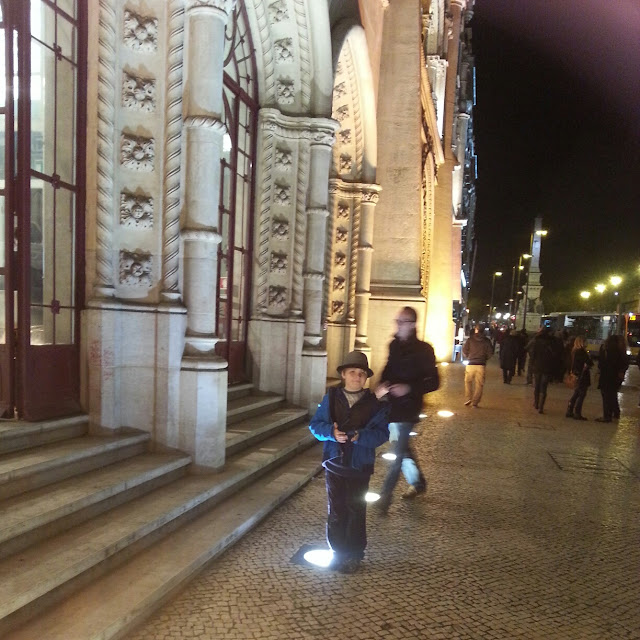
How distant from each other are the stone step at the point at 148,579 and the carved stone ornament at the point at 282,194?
4503mm

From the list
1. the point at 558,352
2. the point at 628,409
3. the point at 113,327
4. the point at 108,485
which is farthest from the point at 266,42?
the point at 628,409

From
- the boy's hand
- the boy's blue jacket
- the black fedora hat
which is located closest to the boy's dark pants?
the boy's blue jacket

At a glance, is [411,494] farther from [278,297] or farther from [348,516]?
[278,297]

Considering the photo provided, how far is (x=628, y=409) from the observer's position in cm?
1248

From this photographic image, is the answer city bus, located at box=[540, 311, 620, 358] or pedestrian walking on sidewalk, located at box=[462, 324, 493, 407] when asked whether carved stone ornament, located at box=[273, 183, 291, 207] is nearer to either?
pedestrian walking on sidewalk, located at box=[462, 324, 493, 407]

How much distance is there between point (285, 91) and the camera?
26.2 feet

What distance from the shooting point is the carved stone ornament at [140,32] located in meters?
4.98

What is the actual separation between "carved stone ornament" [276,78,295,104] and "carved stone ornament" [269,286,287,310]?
2.75 meters

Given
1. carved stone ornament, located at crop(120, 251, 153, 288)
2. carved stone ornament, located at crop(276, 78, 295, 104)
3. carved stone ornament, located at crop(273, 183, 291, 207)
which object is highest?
carved stone ornament, located at crop(276, 78, 295, 104)

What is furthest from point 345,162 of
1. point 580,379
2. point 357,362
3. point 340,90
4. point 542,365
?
point 357,362

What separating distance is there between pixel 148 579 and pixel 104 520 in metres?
0.68

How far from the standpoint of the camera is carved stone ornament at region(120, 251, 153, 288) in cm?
510

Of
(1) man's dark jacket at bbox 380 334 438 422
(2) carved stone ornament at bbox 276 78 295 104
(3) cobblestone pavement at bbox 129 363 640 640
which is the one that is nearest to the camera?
(3) cobblestone pavement at bbox 129 363 640 640

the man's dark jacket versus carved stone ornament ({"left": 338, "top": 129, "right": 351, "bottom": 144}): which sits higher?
carved stone ornament ({"left": 338, "top": 129, "right": 351, "bottom": 144})
